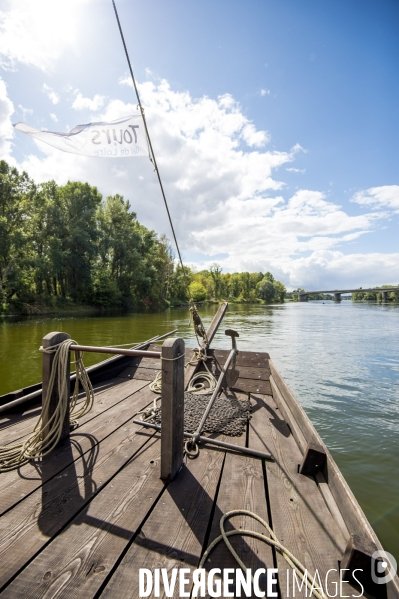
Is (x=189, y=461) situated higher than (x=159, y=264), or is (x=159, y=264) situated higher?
(x=159, y=264)

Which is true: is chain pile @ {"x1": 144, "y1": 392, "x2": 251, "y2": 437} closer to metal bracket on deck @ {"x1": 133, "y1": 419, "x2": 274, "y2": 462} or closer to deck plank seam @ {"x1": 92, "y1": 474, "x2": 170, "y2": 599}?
metal bracket on deck @ {"x1": 133, "y1": 419, "x2": 274, "y2": 462}

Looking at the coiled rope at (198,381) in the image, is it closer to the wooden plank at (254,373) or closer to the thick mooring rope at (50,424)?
the wooden plank at (254,373)

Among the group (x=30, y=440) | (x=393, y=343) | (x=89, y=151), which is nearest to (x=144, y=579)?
(x=30, y=440)

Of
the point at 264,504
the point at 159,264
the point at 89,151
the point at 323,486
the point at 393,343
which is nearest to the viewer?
the point at 264,504

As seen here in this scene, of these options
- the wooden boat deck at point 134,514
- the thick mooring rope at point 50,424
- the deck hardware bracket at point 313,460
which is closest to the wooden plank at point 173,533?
the wooden boat deck at point 134,514

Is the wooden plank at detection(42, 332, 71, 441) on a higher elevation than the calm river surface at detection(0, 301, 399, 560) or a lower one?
higher

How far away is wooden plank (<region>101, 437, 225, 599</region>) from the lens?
44.9 inches

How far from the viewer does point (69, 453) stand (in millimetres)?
2018

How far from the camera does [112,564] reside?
1.18 m

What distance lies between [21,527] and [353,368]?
8.50 m

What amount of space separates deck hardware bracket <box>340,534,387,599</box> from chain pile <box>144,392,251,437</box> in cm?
127

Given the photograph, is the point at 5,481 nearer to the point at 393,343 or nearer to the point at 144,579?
the point at 144,579

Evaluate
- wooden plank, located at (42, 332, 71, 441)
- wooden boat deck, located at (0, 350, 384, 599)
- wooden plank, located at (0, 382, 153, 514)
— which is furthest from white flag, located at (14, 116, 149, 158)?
wooden boat deck, located at (0, 350, 384, 599)

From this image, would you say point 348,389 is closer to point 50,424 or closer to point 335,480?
point 335,480
